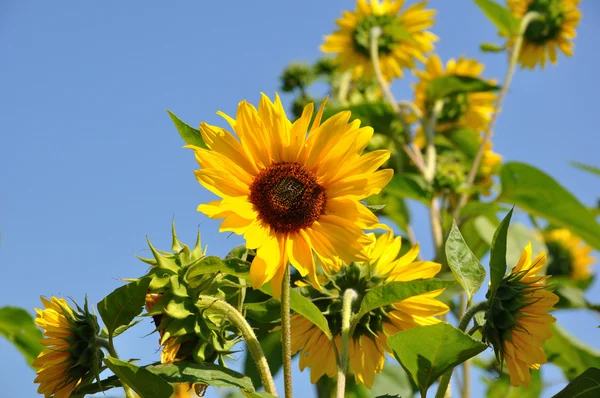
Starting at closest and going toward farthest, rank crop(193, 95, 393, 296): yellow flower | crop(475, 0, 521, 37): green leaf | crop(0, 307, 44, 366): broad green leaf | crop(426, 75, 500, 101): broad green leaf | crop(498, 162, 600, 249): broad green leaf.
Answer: crop(193, 95, 393, 296): yellow flower, crop(0, 307, 44, 366): broad green leaf, crop(498, 162, 600, 249): broad green leaf, crop(426, 75, 500, 101): broad green leaf, crop(475, 0, 521, 37): green leaf

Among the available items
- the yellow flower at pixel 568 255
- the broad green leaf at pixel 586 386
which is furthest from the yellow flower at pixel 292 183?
the yellow flower at pixel 568 255

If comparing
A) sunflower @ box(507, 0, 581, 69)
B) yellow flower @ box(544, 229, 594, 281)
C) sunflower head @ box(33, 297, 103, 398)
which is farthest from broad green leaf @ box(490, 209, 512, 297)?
yellow flower @ box(544, 229, 594, 281)

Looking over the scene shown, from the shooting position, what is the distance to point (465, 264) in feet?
4.41

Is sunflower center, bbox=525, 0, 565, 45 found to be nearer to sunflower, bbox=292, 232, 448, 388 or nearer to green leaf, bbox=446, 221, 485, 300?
sunflower, bbox=292, 232, 448, 388

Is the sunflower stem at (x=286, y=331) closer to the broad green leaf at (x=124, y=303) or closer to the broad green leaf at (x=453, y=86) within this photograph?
the broad green leaf at (x=124, y=303)

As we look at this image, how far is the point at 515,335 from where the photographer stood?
4.29 feet

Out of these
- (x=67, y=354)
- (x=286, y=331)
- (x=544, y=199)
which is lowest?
(x=544, y=199)

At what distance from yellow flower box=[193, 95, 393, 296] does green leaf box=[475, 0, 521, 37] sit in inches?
105

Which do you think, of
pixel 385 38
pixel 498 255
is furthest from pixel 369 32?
pixel 498 255

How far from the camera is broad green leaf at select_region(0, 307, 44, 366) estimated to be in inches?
102

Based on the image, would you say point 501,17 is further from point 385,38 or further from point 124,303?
point 124,303

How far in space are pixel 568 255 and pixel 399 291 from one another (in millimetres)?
5103

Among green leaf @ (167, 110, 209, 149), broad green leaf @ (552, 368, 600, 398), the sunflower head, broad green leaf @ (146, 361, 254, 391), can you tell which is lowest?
broad green leaf @ (552, 368, 600, 398)

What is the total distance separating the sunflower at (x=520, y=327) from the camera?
1.30 m
